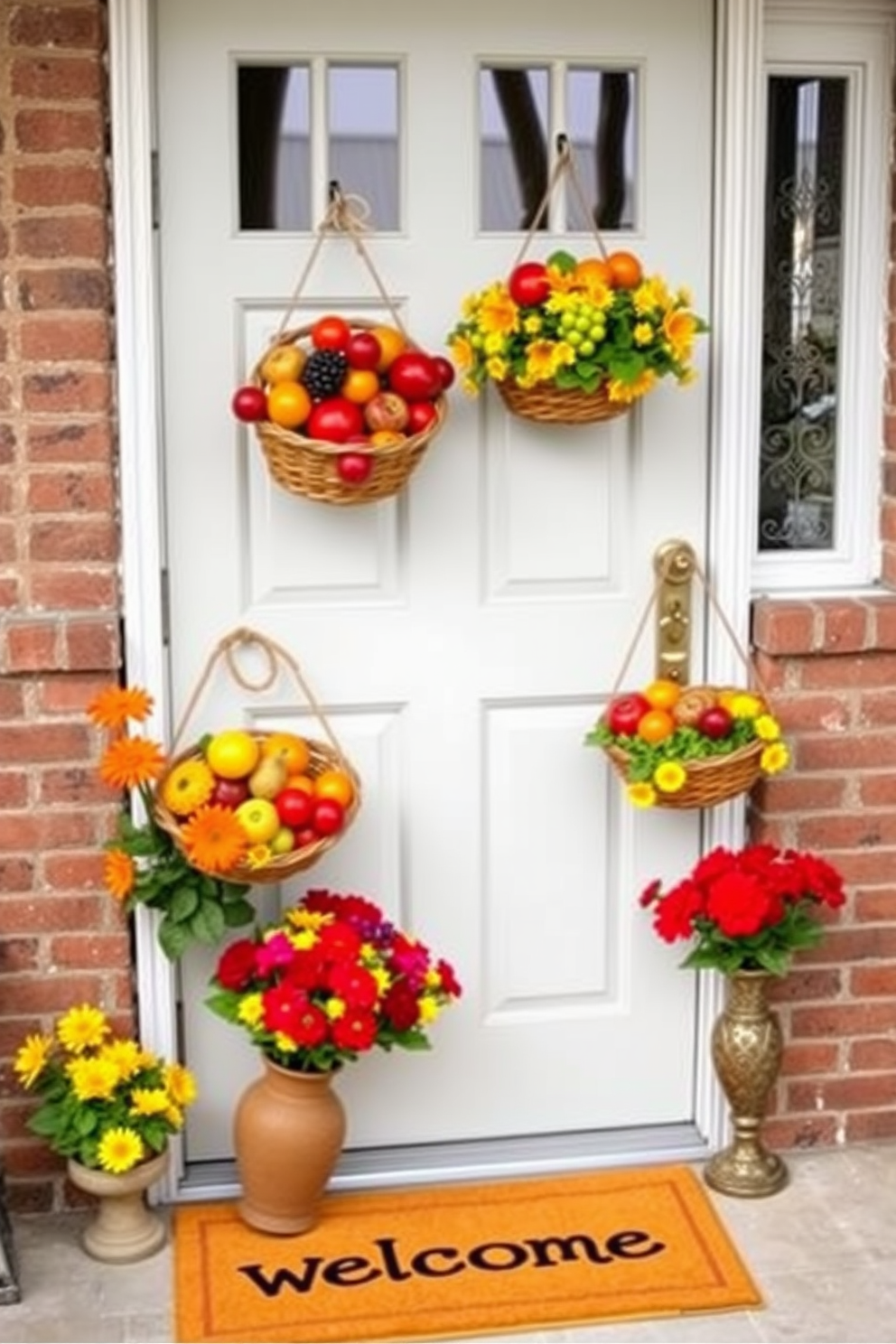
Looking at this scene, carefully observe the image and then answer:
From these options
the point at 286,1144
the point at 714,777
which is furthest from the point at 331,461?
the point at 286,1144

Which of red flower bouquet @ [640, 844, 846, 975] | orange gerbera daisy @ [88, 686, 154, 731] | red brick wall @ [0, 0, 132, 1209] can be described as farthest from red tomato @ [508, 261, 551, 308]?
red flower bouquet @ [640, 844, 846, 975]

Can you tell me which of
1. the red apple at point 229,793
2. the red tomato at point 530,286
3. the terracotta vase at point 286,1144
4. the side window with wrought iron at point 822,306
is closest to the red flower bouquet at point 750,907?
the side window with wrought iron at point 822,306

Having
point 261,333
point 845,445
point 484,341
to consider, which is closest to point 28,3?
point 261,333

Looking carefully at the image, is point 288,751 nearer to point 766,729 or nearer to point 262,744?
point 262,744

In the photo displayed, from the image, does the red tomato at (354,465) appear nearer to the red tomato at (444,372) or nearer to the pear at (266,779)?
the red tomato at (444,372)

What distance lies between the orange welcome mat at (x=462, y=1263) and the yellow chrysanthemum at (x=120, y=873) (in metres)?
0.60

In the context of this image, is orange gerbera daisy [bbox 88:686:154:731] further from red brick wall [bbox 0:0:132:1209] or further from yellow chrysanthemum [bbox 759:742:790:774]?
yellow chrysanthemum [bbox 759:742:790:774]

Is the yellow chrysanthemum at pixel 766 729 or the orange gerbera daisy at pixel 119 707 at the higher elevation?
the orange gerbera daisy at pixel 119 707

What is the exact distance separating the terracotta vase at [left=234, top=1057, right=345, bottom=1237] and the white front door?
0.69 feet

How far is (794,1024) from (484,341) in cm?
135

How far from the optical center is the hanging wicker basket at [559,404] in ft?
10.2

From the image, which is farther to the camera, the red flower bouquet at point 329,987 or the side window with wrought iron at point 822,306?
the side window with wrought iron at point 822,306

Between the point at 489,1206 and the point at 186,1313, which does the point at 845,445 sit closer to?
the point at 489,1206

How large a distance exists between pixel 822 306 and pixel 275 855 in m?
1.36
